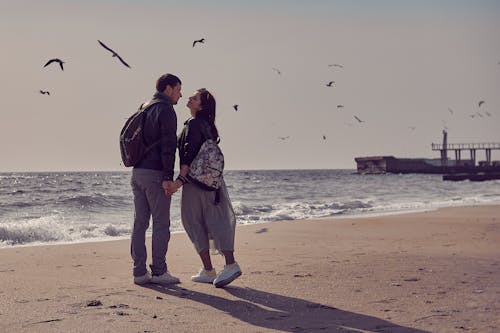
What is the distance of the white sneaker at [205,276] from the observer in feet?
20.7

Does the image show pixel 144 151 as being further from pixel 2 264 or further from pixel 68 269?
pixel 2 264

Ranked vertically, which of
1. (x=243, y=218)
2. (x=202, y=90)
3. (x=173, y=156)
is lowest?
(x=243, y=218)

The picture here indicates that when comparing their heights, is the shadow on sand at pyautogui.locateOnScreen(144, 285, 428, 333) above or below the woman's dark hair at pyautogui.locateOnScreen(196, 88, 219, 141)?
below

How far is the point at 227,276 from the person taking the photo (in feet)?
19.9

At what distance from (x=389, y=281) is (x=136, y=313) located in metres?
2.37

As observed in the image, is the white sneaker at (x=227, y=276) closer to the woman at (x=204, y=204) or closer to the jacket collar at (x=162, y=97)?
the woman at (x=204, y=204)

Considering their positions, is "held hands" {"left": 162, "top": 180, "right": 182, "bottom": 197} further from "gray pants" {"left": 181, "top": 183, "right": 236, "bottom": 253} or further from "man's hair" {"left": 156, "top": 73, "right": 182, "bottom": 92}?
"man's hair" {"left": 156, "top": 73, "right": 182, "bottom": 92}

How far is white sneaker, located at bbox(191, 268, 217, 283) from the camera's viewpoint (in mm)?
6320

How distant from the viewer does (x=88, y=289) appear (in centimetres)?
595

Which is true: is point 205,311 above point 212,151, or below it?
below

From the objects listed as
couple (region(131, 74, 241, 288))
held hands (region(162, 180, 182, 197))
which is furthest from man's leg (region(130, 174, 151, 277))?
held hands (region(162, 180, 182, 197))

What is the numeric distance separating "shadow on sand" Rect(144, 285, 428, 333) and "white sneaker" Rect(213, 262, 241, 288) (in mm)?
69

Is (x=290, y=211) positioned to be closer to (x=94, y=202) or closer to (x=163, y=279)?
(x=94, y=202)

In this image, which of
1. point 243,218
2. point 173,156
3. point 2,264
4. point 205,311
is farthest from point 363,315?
point 243,218
